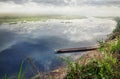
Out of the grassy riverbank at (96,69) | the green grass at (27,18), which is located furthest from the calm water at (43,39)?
the grassy riverbank at (96,69)

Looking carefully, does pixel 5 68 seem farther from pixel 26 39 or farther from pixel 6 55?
pixel 26 39

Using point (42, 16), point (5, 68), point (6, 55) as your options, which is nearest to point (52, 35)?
point (6, 55)

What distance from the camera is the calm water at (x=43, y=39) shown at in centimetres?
790

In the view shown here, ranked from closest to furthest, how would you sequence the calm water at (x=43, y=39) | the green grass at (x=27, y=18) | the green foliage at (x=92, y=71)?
the green foliage at (x=92, y=71)
the calm water at (x=43, y=39)
the green grass at (x=27, y=18)

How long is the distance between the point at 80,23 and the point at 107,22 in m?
1.32

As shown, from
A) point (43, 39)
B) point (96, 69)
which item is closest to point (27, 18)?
point (43, 39)

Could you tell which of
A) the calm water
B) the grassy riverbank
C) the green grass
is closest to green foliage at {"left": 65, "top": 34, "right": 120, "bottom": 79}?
the grassy riverbank

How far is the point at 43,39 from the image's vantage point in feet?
33.8

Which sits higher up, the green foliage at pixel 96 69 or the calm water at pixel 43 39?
the green foliage at pixel 96 69

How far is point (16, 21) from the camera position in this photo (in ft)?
46.0

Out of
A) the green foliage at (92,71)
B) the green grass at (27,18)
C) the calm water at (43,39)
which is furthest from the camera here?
the green grass at (27,18)

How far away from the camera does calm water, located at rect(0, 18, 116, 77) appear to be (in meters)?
7.90

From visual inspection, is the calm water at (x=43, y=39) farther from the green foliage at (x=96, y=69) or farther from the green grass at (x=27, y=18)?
the green foliage at (x=96, y=69)

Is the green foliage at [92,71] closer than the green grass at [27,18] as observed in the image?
Yes
